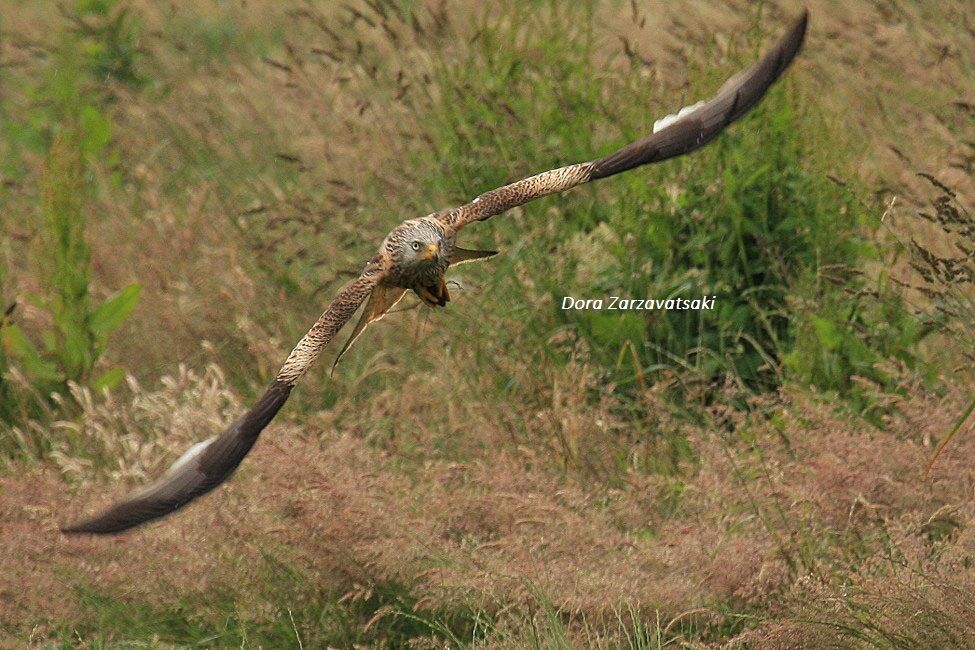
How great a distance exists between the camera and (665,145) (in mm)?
3967

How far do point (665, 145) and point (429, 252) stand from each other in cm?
68

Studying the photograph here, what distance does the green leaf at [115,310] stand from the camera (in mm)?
5410

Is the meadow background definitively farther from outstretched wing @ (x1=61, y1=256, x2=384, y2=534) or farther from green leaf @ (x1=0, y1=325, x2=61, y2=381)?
outstretched wing @ (x1=61, y1=256, x2=384, y2=534)

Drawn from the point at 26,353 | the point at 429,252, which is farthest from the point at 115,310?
the point at 429,252

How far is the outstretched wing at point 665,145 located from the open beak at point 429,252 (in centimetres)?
16

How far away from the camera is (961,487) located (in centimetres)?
364

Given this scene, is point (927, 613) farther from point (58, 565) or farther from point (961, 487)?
point (58, 565)

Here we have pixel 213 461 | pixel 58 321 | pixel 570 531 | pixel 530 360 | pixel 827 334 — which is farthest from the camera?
pixel 58 321

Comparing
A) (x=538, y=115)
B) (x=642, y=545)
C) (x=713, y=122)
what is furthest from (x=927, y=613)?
(x=538, y=115)

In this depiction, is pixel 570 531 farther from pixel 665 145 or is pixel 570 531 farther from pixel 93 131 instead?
pixel 93 131

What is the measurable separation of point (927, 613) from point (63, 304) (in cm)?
334

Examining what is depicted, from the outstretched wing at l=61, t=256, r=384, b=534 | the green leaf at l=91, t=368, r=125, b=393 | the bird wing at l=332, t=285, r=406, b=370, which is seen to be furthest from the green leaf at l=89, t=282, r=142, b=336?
the outstretched wing at l=61, t=256, r=384, b=534

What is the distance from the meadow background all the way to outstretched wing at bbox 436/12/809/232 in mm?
543

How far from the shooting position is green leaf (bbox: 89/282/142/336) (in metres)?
5.41
